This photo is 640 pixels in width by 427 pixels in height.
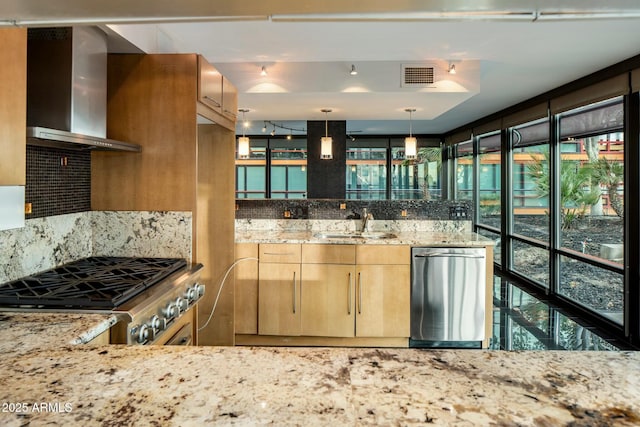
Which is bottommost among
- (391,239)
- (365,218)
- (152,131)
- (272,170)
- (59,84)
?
(391,239)

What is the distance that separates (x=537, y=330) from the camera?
13.6 ft

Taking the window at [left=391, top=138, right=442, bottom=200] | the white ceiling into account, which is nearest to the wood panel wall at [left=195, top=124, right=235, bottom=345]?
the white ceiling

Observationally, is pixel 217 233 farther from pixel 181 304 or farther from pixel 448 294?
pixel 448 294

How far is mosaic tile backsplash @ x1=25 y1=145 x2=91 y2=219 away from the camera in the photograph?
2.16m

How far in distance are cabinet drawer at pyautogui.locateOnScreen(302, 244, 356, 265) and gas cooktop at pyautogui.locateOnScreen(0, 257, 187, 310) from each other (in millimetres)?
1301

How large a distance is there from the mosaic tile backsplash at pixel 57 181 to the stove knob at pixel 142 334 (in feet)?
3.03

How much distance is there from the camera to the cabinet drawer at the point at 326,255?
3664 mm

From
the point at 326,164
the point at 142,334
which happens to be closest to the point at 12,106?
the point at 142,334

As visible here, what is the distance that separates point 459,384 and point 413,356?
177 mm

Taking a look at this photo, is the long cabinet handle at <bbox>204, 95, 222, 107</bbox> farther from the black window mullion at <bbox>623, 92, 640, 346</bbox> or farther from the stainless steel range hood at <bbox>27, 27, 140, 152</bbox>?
the black window mullion at <bbox>623, 92, 640, 346</bbox>

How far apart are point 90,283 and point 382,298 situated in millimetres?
2378

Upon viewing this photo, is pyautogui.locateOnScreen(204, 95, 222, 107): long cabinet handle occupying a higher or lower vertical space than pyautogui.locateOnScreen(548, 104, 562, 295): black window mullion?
higher

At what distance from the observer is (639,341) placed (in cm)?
374

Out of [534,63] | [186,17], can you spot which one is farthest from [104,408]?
[534,63]
